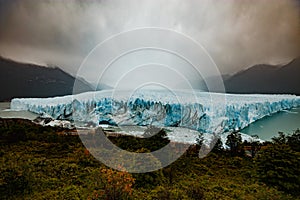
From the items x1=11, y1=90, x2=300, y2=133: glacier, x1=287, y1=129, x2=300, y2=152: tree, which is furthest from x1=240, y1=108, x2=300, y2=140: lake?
x1=287, y1=129, x2=300, y2=152: tree

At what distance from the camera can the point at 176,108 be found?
13031 mm

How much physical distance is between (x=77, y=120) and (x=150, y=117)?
4.69 meters

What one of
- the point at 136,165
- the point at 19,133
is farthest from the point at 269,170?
the point at 19,133

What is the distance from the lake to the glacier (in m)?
0.32

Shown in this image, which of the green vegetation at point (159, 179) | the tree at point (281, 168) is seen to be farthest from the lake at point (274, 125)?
the tree at point (281, 168)

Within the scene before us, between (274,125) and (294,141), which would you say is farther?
(274,125)

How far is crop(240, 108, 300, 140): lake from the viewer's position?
11.3 meters

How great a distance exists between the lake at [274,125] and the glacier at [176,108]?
32 cm

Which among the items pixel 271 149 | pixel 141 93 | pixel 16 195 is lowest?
pixel 16 195

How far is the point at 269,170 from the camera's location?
512 centimetres

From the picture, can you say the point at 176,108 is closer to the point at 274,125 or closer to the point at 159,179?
the point at 274,125

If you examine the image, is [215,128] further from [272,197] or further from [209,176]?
[272,197]

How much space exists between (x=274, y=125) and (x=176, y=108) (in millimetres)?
5067

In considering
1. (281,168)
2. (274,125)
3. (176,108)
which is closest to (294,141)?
(281,168)
